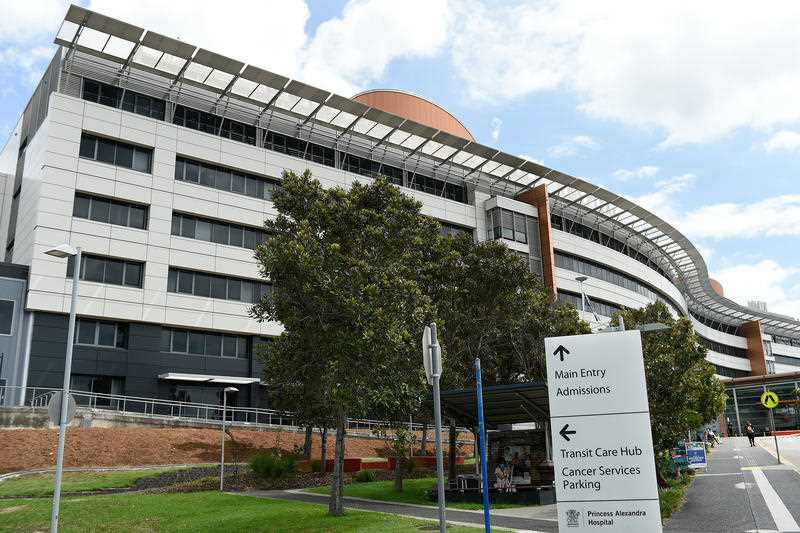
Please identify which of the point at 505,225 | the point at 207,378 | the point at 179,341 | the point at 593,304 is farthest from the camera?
the point at 593,304

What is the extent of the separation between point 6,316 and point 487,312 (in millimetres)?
29122

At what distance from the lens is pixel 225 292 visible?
151 ft

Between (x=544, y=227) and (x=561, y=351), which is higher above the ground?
(x=544, y=227)

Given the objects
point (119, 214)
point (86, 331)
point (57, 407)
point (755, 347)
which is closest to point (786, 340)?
point (755, 347)

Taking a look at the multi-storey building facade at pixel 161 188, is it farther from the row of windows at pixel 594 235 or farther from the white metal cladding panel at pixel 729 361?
the white metal cladding panel at pixel 729 361

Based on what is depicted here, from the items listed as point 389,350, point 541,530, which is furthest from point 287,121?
point 541,530

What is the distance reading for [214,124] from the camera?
49.7m

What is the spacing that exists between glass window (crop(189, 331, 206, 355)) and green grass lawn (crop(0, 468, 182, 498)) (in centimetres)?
1550

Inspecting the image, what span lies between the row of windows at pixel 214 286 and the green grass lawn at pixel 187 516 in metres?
22.6

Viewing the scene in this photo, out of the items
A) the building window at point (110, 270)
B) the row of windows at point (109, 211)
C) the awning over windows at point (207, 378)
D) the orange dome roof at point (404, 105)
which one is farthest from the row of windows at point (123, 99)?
the orange dome roof at point (404, 105)

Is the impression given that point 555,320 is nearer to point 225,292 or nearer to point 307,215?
point 307,215

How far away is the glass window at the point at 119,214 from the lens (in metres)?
42.4

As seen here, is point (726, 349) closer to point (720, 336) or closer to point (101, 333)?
point (720, 336)

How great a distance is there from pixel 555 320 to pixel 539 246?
32.1m
